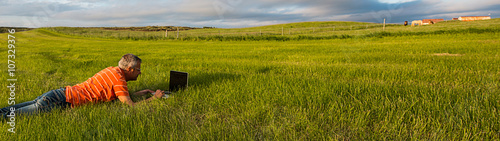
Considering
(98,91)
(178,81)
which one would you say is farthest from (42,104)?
(178,81)

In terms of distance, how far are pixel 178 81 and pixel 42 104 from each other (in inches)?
72.6

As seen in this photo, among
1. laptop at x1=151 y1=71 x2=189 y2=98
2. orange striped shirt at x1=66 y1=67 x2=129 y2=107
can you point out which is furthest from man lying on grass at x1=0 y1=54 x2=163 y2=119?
laptop at x1=151 y1=71 x2=189 y2=98

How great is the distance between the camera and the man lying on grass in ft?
11.6

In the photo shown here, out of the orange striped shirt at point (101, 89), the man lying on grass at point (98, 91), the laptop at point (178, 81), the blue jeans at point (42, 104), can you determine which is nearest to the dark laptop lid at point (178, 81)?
the laptop at point (178, 81)

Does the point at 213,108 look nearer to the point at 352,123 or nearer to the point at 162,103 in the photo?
the point at 162,103

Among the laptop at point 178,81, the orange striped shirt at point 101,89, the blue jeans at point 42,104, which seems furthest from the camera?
the laptop at point 178,81

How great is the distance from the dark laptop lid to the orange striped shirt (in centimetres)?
85

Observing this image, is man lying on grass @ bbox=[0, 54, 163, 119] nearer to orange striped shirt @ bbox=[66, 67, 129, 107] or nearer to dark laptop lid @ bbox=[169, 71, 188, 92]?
orange striped shirt @ bbox=[66, 67, 129, 107]

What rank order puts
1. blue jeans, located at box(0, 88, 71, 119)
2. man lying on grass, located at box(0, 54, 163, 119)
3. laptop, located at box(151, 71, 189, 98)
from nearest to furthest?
blue jeans, located at box(0, 88, 71, 119) → man lying on grass, located at box(0, 54, 163, 119) → laptop, located at box(151, 71, 189, 98)

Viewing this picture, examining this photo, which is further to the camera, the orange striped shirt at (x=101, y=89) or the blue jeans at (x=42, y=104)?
the orange striped shirt at (x=101, y=89)

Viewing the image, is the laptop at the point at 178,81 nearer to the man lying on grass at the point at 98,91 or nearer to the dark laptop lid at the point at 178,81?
the dark laptop lid at the point at 178,81

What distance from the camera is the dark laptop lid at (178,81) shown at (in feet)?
14.6

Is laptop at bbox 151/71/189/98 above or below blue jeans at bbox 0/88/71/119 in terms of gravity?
above

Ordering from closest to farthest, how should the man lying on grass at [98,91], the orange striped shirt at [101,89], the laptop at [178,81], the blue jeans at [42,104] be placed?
the blue jeans at [42,104] → the man lying on grass at [98,91] → the orange striped shirt at [101,89] → the laptop at [178,81]
